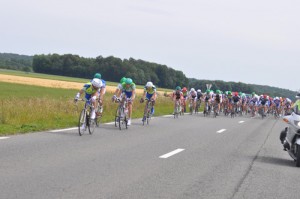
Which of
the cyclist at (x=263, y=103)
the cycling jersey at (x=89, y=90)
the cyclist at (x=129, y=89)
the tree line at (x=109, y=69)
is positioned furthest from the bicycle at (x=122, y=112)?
the tree line at (x=109, y=69)

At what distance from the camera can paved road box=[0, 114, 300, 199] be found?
7.02m

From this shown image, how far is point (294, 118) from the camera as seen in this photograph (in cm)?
1067

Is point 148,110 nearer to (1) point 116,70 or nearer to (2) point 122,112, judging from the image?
(2) point 122,112

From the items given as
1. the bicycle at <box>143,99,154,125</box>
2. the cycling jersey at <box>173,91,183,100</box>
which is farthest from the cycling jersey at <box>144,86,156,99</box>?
the cycling jersey at <box>173,91,183,100</box>

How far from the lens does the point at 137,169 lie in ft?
29.4

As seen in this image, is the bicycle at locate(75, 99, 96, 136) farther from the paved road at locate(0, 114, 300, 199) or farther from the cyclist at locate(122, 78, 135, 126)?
the cyclist at locate(122, 78, 135, 126)

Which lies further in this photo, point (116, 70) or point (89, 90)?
point (116, 70)

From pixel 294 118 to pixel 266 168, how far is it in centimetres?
129

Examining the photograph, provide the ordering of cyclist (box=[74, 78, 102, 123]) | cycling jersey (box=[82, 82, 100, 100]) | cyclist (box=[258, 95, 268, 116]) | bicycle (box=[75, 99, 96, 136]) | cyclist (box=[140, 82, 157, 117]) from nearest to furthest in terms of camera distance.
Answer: bicycle (box=[75, 99, 96, 136]) < cyclist (box=[74, 78, 102, 123]) < cycling jersey (box=[82, 82, 100, 100]) < cyclist (box=[140, 82, 157, 117]) < cyclist (box=[258, 95, 268, 116])

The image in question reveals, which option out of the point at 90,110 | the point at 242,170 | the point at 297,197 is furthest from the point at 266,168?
the point at 90,110

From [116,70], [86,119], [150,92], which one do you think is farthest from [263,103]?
[116,70]

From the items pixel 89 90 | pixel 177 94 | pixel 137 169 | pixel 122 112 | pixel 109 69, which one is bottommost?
pixel 137 169

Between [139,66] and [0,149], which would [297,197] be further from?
[139,66]

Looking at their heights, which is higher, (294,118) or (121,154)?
(294,118)
